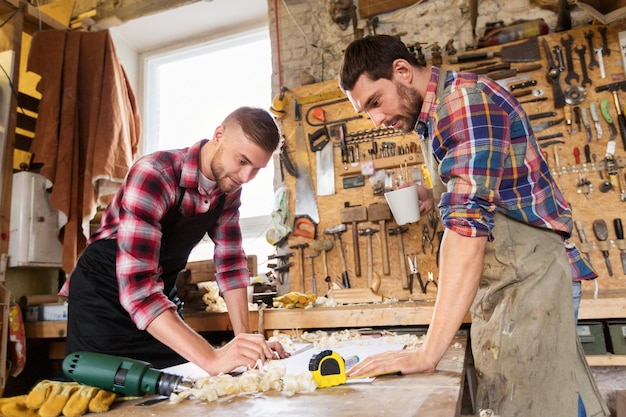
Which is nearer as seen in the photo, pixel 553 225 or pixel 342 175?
pixel 553 225

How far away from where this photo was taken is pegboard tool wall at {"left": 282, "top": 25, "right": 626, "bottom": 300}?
8.83ft

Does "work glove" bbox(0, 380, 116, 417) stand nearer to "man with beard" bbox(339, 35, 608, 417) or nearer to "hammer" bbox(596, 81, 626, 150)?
"man with beard" bbox(339, 35, 608, 417)

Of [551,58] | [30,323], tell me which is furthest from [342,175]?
[30,323]

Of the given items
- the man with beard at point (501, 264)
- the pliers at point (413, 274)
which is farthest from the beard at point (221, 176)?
the pliers at point (413, 274)

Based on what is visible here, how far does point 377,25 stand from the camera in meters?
3.52

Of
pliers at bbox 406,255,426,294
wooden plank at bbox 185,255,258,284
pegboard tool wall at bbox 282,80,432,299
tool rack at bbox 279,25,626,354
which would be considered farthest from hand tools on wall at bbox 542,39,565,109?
wooden plank at bbox 185,255,258,284

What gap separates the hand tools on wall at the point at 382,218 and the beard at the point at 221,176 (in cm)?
147

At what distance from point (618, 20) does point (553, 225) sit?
2285 millimetres

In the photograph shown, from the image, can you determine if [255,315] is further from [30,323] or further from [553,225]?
[30,323]

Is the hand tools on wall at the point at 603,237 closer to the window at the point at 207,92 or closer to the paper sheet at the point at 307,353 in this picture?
the paper sheet at the point at 307,353

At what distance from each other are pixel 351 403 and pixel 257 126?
1084 millimetres

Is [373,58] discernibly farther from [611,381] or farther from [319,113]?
[611,381]

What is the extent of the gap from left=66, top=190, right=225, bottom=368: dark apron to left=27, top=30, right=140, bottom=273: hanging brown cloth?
5.20ft

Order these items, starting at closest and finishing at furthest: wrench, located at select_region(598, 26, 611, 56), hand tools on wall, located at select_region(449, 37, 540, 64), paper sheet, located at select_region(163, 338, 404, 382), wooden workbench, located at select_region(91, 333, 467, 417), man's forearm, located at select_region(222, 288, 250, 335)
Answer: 1. wooden workbench, located at select_region(91, 333, 467, 417)
2. paper sheet, located at select_region(163, 338, 404, 382)
3. man's forearm, located at select_region(222, 288, 250, 335)
4. wrench, located at select_region(598, 26, 611, 56)
5. hand tools on wall, located at select_region(449, 37, 540, 64)
